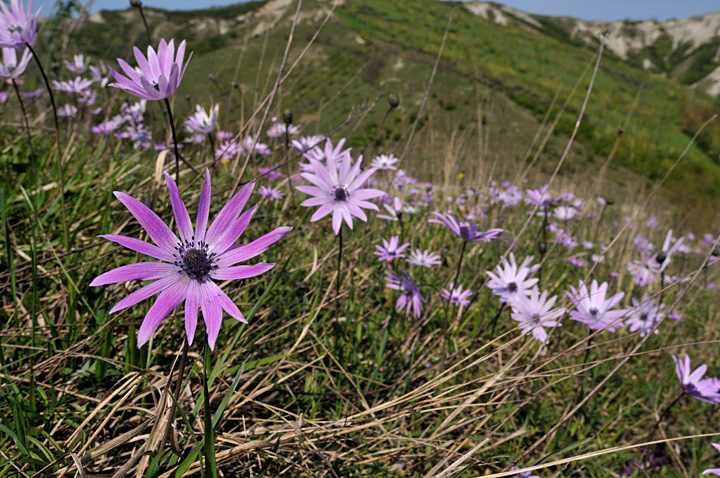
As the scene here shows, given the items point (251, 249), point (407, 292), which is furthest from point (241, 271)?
point (407, 292)

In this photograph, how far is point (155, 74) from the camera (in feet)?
3.62

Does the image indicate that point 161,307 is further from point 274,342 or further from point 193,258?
point 274,342

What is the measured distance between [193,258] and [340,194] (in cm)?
75

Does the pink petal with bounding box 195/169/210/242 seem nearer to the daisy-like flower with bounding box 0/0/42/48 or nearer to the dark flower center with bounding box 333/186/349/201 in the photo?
the dark flower center with bounding box 333/186/349/201

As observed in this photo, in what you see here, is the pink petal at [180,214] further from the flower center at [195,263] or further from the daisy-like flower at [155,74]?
the daisy-like flower at [155,74]

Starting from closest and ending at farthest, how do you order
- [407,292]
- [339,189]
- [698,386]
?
[339,189]
[698,386]
[407,292]

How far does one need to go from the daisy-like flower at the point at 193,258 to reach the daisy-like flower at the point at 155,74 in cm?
34

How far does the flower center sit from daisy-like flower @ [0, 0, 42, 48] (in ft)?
3.32

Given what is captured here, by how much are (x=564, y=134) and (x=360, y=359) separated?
14467mm

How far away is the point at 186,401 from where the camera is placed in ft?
4.02

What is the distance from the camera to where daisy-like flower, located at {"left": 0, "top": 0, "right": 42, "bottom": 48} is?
1.21 m

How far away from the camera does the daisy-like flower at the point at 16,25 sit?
1210 millimetres

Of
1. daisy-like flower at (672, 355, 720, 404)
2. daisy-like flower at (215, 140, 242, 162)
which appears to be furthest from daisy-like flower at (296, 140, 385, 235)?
daisy-like flower at (672, 355, 720, 404)

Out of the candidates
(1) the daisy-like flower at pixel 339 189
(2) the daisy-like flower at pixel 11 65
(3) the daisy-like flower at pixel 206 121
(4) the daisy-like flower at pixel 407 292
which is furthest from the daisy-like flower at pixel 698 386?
(2) the daisy-like flower at pixel 11 65
